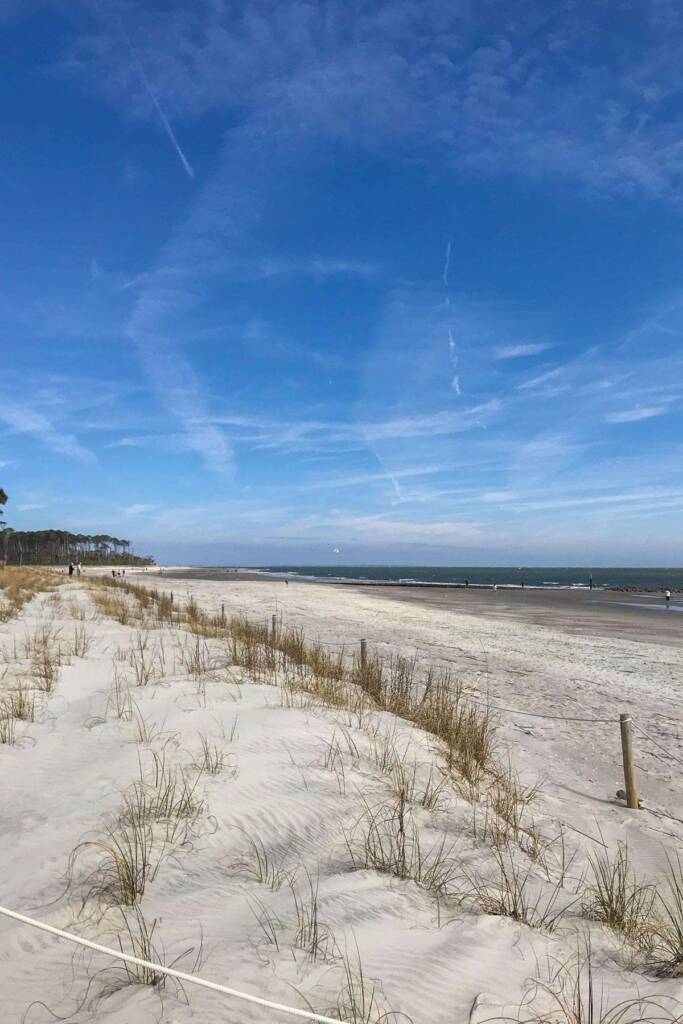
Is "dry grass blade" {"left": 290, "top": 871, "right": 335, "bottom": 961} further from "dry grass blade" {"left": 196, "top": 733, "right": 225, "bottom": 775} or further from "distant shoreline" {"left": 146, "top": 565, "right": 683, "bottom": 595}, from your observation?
"distant shoreline" {"left": 146, "top": 565, "right": 683, "bottom": 595}

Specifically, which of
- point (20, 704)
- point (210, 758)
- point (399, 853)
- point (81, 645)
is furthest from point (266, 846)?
point (81, 645)

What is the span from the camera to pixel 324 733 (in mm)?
5246

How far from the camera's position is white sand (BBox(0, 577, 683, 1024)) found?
207cm

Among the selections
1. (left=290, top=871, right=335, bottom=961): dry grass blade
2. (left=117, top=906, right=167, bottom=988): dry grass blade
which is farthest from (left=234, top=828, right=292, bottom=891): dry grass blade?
(left=117, top=906, right=167, bottom=988): dry grass blade

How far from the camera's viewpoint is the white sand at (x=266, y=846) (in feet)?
6.80

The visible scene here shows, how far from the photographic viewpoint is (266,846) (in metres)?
3.23

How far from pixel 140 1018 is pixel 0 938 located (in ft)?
2.94

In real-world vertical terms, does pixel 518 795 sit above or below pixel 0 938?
below

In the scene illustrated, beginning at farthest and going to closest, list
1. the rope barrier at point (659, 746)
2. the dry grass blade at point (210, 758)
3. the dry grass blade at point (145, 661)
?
the dry grass blade at point (145, 661)
the rope barrier at point (659, 746)
the dry grass blade at point (210, 758)

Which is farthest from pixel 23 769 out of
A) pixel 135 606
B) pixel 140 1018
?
pixel 135 606

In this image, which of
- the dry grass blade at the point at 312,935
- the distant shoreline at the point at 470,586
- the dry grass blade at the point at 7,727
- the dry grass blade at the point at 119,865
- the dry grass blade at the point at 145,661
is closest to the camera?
the dry grass blade at the point at 312,935

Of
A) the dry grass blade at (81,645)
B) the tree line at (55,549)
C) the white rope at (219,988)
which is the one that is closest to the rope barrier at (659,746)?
the white rope at (219,988)

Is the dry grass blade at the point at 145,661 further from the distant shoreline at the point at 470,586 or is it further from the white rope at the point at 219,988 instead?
the distant shoreline at the point at 470,586

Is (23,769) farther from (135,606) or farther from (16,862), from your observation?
(135,606)
